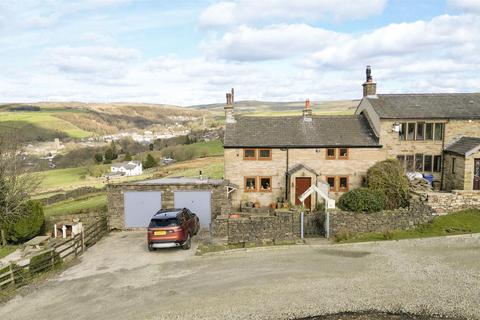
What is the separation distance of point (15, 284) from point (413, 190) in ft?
71.3

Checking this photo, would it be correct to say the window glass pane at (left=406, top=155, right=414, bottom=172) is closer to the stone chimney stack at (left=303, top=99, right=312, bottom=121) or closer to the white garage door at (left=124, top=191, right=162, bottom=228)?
the stone chimney stack at (left=303, top=99, right=312, bottom=121)

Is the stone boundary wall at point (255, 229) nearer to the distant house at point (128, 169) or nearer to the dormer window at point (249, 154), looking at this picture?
the dormer window at point (249, 154)

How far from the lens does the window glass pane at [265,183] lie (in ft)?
84.0

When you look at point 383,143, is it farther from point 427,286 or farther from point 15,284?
point 15,284

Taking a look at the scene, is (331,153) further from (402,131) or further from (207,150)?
(207,150)

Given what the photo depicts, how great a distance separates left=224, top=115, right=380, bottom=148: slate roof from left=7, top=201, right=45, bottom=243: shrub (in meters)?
14.9

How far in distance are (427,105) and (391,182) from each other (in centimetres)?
834

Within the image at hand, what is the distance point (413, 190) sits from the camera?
76.5ft

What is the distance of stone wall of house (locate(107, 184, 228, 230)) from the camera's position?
22188mm

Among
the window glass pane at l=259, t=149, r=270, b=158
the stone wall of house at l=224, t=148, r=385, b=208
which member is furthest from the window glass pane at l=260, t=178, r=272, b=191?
the window glass pane at l=259, t=149, r=270, b=158

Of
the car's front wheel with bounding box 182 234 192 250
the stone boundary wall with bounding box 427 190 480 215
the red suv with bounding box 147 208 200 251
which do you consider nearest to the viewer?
the red suv with bounding box 147 208 200 251

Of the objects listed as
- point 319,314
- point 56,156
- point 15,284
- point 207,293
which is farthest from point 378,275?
point 56,156

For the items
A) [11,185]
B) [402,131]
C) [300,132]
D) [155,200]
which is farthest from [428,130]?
[11,185]

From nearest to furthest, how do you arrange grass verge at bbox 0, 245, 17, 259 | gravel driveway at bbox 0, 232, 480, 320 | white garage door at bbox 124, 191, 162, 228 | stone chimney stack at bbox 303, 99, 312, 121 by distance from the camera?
gravel driveway at bbox 0, 232, 480, 320 < white garage door at bbox 124, 191, 162, 228 < grass verge at bbox 0, 245, 17, 259 < stone chimney stack at bbox 303, 99, 312, 121
